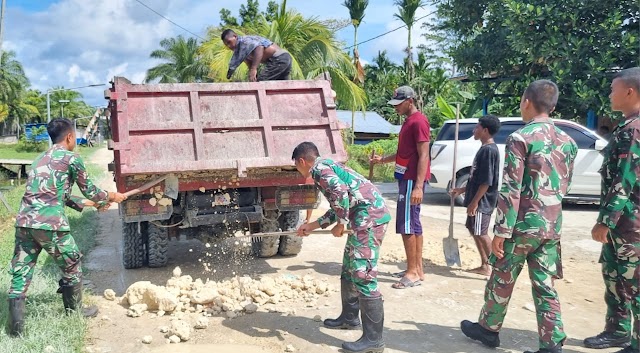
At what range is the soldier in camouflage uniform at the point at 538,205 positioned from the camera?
10.9 ft

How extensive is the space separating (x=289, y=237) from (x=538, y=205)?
10.5 feet

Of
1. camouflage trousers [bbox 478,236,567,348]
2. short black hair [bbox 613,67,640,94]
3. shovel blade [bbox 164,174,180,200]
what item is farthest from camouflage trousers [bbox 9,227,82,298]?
short black hair [bbox 613,67,640,94]

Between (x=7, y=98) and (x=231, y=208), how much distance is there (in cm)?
4749

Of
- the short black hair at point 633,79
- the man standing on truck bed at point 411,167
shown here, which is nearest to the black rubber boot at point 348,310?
the man standing on truck bed at point 411,167

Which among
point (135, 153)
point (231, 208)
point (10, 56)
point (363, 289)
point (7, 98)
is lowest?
point (363, 289)

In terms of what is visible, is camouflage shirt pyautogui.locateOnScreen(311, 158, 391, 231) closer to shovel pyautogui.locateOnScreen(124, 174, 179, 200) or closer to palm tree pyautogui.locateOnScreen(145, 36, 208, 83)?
shovel pyautogui.locateOnScreen(124, 174, 179, 200)

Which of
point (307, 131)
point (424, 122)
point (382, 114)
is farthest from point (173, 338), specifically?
point (382, 114)

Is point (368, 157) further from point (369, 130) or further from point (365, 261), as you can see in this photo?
point (365, 261)

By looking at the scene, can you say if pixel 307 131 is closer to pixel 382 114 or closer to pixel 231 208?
pixel 231 208

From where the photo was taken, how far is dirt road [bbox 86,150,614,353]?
3.82 m

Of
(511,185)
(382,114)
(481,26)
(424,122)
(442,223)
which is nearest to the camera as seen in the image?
(511,185)

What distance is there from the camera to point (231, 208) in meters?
5.12

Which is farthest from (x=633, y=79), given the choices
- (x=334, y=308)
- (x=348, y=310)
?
(x=334, y=308)

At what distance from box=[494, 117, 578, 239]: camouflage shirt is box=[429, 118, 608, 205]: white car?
6064 millimetres
